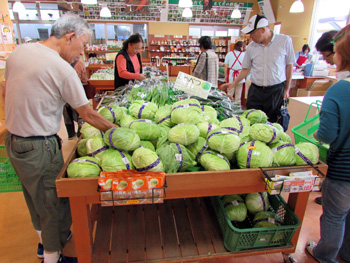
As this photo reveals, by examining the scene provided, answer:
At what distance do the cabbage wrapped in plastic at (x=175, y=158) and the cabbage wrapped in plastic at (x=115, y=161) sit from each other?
189 millimetres

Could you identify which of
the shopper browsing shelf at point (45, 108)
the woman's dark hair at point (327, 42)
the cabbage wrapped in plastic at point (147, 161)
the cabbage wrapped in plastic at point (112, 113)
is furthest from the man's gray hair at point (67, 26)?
the woman's dark hair at point (327, 42)

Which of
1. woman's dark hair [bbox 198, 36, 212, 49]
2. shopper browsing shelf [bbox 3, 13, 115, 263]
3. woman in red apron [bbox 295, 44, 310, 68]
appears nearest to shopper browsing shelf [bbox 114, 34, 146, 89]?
woman's dark hair [bbox 198, 36, 212, 49]

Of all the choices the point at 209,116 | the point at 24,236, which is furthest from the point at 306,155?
the point at 24,236

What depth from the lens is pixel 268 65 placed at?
10.2 feet

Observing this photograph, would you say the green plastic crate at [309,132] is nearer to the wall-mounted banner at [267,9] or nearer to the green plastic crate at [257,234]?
the green plastic crate at [257,234]

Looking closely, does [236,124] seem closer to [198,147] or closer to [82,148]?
[198,147]

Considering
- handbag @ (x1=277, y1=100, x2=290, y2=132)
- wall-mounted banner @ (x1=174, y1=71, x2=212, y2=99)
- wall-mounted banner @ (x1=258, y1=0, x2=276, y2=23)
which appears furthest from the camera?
wall-mounted banner @ (x1=258, y1=0, x2=276, y2=23)

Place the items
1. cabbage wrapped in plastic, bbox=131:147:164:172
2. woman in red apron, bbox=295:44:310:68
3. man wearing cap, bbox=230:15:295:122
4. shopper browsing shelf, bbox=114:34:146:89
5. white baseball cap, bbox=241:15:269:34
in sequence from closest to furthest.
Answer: cabbage wrapped in plastic, bbox=131:147:164:172
white baseball cap, bbox=241:15:269:34
man wearing cap, bbox=230:15:295:122
shopper browsing shelf, bbox=114:34:146:89
woman in red apron, bbox=295:44:310:68

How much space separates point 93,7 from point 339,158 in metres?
10.9

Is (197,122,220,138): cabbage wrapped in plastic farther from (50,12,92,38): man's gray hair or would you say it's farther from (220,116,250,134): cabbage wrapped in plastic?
(50,12,92,38): man's gray hair

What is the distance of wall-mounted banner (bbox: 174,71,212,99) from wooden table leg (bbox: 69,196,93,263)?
1395mm

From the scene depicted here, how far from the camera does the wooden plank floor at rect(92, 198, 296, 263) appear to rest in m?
1.55

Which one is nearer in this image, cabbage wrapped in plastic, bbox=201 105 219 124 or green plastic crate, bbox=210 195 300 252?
green plastic crate, bbox=210 195 300 252

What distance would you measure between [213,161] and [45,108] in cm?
108
